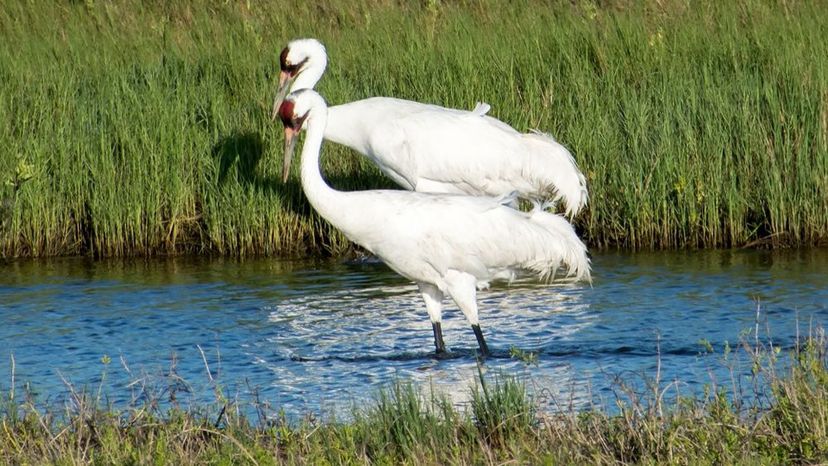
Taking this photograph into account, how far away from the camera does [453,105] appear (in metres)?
9.71

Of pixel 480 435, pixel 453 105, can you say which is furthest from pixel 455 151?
pixel 480 435

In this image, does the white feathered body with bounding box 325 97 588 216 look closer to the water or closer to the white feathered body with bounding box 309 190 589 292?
the water

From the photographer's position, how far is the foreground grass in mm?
4414

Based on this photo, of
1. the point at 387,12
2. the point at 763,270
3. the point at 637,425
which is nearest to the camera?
the point at 637,425

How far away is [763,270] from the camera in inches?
336

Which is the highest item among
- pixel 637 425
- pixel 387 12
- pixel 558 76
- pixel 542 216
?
pixel 387 12

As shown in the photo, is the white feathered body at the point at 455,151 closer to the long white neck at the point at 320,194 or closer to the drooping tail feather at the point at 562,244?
the drooping tail feather at the point at 562,244

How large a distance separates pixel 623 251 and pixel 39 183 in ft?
12.8

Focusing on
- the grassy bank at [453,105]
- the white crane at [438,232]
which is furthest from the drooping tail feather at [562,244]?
the grassy bank at [453,105]

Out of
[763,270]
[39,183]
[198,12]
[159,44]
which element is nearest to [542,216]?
[763,270]

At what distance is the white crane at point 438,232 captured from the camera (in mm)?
6609

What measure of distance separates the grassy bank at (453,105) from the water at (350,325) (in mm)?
237

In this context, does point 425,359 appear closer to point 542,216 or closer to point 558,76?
point 542,216

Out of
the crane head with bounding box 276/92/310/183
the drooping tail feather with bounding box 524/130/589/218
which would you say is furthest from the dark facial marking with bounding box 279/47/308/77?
the crane head with bounding box 276/92/310/183
